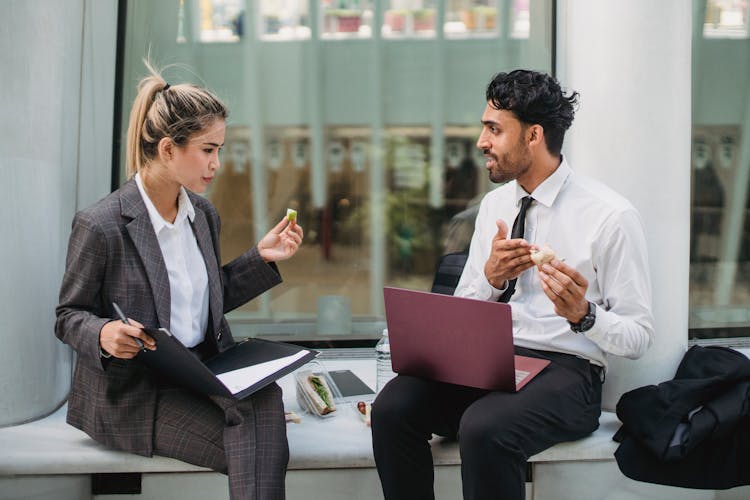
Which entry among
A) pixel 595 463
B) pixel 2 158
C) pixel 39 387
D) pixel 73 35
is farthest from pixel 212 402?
pixel 73 35

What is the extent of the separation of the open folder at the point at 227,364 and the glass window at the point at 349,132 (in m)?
1.22

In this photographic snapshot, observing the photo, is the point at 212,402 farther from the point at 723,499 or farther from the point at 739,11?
the point at 739,11

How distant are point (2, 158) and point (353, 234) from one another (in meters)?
1.71

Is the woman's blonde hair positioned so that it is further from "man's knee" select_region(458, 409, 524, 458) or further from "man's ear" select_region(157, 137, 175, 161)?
"man's knee" select_region(458, 409, 524, 458)

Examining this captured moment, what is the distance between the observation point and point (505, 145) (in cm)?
242

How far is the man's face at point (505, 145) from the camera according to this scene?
7.91 ft

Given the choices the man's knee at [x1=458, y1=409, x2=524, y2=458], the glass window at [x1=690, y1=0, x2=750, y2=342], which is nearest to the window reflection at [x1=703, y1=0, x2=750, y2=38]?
the glass window at [x1=690, y1=0, x2=750, y2=342]

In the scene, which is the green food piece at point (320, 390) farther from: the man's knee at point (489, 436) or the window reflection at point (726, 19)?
the window reflection at point (726, 19)

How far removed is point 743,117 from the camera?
3.85 m

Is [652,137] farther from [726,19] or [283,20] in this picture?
[283,20]

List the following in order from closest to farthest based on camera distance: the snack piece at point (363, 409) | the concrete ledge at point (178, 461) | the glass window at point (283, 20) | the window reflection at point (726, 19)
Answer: the concrete ledge at point (178, 461) < the snack piece at point (363, 409) < the glass window at point (283, 20) < the window reflection at point (726, 19)

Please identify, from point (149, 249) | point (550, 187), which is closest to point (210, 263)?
point (149, 249)

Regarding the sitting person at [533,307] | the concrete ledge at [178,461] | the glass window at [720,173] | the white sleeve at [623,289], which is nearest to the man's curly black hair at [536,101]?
the sitting person at [533,307]

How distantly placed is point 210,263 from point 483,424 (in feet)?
3.30
